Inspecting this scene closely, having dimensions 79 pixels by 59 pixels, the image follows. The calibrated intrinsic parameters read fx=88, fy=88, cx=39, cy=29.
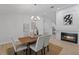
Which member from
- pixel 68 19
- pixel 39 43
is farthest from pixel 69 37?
pixel 39 43

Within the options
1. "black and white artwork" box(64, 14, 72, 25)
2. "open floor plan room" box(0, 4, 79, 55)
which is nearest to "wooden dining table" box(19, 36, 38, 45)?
"open floor plan room" box(0, 4, 79, 55)

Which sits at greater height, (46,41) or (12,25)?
(12,25)

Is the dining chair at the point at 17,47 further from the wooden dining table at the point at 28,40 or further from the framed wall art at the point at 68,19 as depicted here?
the framed wall art at the point at 68,19

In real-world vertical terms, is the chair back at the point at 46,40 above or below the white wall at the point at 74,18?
below

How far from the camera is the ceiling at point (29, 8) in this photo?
1.54 meters

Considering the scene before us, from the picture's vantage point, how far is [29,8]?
1.58m

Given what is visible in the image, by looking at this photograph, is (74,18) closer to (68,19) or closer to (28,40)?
(68,19)

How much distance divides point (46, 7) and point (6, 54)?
3.64 feet

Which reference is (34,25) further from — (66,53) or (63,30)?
(66,53)

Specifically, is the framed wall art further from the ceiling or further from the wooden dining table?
the wooden dining table

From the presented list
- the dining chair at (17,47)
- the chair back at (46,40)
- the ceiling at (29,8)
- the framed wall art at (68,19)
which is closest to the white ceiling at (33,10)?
the ceiling at (29,8)

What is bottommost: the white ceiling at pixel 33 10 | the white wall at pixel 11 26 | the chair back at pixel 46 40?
the chair back at pixel 46 40

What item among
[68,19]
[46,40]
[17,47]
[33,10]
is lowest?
[17,47]
